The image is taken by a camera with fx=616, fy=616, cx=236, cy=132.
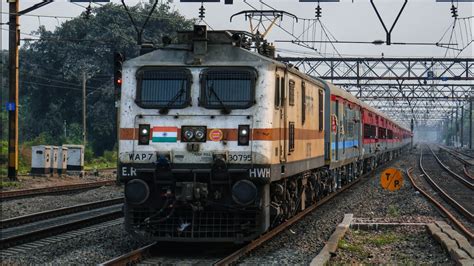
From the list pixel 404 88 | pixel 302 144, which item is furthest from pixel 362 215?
pixel 404 88

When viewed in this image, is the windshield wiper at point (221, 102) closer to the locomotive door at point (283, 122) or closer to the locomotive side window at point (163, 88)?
the locomotive side window at point (163, 88)

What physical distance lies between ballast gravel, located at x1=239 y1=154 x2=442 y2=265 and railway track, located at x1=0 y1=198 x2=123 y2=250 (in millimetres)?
4431

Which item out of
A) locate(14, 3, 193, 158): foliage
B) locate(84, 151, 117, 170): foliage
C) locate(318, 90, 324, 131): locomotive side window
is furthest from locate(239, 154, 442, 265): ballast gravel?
locate(14, 3, 193, 158): foliage

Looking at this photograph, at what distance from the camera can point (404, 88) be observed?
57.8 metres

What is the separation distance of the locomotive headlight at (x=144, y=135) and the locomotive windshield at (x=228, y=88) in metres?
1.02

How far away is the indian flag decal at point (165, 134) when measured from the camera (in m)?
10.1

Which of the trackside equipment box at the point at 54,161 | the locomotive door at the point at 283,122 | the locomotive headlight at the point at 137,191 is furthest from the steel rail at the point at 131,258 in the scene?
the trackside equipment box at the point at 54,161

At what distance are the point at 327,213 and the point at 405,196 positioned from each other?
18.1 ft

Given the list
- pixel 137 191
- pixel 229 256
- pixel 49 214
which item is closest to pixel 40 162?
pixel 49 214

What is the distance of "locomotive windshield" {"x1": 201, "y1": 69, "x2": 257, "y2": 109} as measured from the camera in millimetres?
10055

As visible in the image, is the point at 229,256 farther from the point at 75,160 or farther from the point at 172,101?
the point at 75,160

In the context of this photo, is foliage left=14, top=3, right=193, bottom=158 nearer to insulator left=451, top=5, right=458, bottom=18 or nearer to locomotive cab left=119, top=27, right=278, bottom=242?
insulator left=451, top=5, right=458, bottom=18

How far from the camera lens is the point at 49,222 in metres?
14.3

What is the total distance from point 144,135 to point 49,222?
17.7 ft
